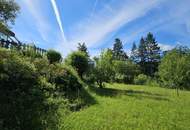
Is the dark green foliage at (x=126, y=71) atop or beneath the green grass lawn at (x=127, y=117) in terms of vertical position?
atop

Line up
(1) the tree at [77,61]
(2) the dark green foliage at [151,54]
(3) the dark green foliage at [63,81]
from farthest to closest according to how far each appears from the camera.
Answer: (2) the dark green foliage at [151,54] → (1) the tree at [77,61] → (3) the dark green foliage at [63,81]

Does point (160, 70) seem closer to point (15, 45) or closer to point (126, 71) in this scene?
point (15, 45)

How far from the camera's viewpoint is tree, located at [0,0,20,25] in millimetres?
20344

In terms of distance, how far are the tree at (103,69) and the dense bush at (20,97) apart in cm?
1619

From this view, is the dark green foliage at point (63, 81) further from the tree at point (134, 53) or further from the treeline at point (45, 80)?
the tree at point (134, 53)

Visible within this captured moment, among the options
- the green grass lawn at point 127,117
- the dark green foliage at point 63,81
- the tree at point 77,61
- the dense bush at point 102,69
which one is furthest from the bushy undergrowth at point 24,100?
the dense bush at point 102,69

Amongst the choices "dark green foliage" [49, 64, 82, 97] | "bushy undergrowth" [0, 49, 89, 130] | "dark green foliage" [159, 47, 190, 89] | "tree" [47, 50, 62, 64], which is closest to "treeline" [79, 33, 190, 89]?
"dark green foliage" [159, 47, 190, 89]

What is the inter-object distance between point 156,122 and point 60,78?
785 cm

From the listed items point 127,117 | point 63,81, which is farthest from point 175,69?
point 127,117

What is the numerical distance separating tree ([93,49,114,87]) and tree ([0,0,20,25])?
41.3ft

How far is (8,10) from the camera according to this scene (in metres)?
20.6

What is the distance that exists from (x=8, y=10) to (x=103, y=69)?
14519mm

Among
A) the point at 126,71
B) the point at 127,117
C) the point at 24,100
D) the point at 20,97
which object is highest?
the point at 126,71

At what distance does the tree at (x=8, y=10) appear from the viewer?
20344 millimetres
